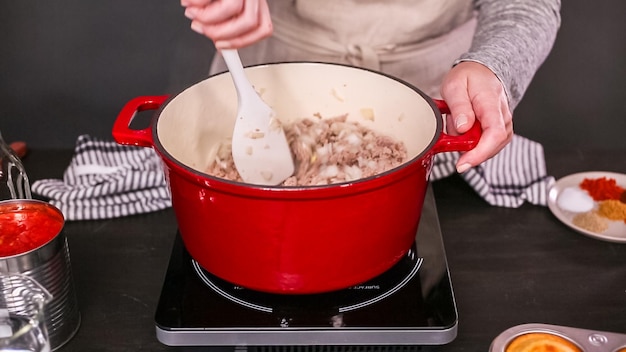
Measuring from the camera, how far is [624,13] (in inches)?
66.4

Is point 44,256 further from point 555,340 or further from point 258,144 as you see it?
point 555,340

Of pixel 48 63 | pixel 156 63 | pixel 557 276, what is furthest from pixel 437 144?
pixel 48 63

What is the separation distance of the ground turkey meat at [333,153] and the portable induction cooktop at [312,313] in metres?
0.16

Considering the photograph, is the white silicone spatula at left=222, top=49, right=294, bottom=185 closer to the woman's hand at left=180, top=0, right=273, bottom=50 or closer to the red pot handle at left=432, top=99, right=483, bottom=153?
the woman's hand at left=180, top=0, right=273, bottom=50

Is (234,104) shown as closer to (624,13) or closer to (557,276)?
(557,276)

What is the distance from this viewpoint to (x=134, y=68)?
175cm

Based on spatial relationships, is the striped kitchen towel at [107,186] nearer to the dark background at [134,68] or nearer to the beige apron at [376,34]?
the beige apron at [376,34]

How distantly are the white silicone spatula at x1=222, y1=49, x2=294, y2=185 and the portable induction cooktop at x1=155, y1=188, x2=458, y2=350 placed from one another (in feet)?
0.50

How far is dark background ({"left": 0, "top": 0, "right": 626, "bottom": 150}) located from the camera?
168 centimetres

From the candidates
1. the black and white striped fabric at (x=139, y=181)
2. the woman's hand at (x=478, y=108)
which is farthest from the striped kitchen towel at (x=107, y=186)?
the woman's hand at (x=478, y=108)

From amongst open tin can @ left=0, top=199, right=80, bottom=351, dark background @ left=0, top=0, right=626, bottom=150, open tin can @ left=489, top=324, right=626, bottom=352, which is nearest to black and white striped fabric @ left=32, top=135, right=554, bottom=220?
open tin can @ left=0, top=199, right=80, bottom=351

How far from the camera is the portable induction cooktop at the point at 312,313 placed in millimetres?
760

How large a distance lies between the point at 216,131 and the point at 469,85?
369 mm

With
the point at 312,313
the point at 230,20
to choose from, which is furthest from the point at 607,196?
the point at 230,20
